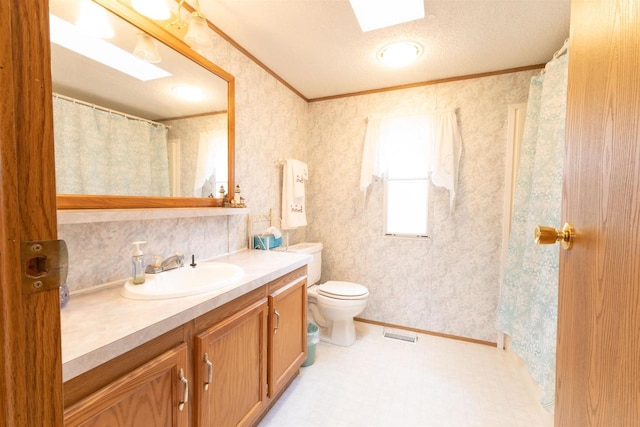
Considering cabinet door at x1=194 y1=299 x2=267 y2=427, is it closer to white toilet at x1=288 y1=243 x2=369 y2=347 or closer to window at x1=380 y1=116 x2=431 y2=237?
white toilet at x1=288 y1=243 x2=369 y2=347

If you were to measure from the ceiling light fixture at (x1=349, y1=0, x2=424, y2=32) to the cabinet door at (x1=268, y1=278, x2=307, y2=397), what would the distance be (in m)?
1.59

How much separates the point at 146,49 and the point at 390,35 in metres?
1.39

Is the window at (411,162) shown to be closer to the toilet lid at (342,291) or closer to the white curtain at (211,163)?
the toilet lid at (342,291)

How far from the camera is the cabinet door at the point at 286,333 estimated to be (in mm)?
1478

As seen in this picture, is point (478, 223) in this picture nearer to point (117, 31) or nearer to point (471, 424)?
point (471, 424)

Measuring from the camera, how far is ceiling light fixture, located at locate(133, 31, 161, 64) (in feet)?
4.17

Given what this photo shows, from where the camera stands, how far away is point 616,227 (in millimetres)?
502

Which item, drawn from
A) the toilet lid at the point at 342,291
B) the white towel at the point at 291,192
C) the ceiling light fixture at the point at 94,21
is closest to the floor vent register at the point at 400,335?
A: the toilet lid at the point at 342,291

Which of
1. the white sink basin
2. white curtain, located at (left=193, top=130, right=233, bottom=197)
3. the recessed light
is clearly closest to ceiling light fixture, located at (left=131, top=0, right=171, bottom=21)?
the recessed light

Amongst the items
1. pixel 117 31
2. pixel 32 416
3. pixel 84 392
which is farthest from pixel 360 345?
pixel 117 31

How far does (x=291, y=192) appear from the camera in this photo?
239 centimetres

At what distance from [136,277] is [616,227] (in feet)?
4.81

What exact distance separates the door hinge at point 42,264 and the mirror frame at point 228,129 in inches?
34.2

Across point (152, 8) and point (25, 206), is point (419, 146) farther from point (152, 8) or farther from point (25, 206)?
point (25, 206)
